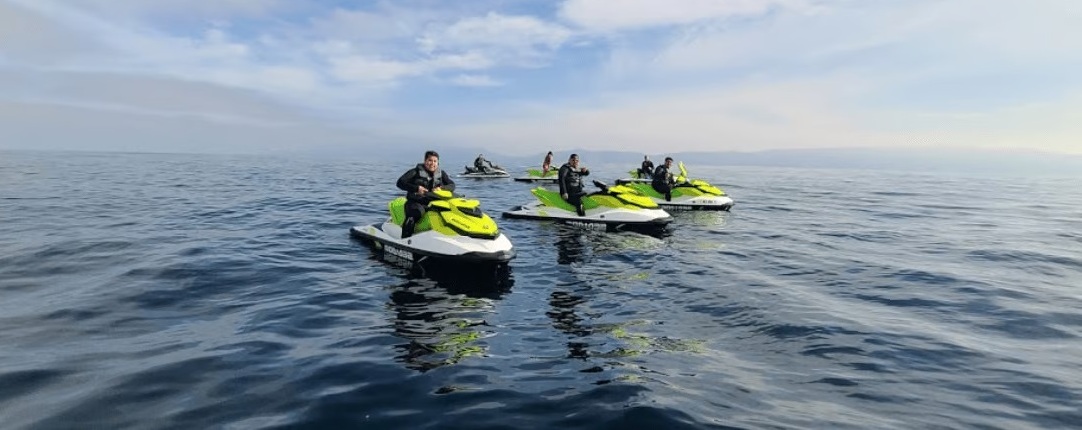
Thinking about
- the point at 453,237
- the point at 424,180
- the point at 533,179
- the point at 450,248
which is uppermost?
the point at 424,180

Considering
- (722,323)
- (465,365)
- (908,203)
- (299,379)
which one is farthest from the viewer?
(908,203)

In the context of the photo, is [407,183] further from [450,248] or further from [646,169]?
[646,169]

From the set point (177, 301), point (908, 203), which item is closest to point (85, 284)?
point (177, 301)

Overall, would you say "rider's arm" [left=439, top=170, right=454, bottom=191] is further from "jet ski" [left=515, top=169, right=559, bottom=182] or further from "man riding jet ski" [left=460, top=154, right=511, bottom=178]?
"man riding jet ski" [left=460, top=154, right=511, bottom=178]

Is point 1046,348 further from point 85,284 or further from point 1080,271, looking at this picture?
point 85,284

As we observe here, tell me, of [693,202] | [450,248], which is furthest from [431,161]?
[693,202]

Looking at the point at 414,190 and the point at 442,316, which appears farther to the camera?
the point at 414,190

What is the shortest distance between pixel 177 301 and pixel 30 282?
10.2 ft

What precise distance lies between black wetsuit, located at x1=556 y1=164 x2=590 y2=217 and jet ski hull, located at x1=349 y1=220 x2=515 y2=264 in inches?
268

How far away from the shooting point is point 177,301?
8.27 meters

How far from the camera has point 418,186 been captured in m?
11.1

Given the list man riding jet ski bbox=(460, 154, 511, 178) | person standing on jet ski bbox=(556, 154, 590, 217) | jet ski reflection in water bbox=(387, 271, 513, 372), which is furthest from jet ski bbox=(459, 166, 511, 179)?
jet ski reflection in water bbox=(387, 271, 513, 372)

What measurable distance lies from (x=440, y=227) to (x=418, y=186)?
1044 mm

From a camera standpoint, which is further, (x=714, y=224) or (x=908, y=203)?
(x=908, y=203)
